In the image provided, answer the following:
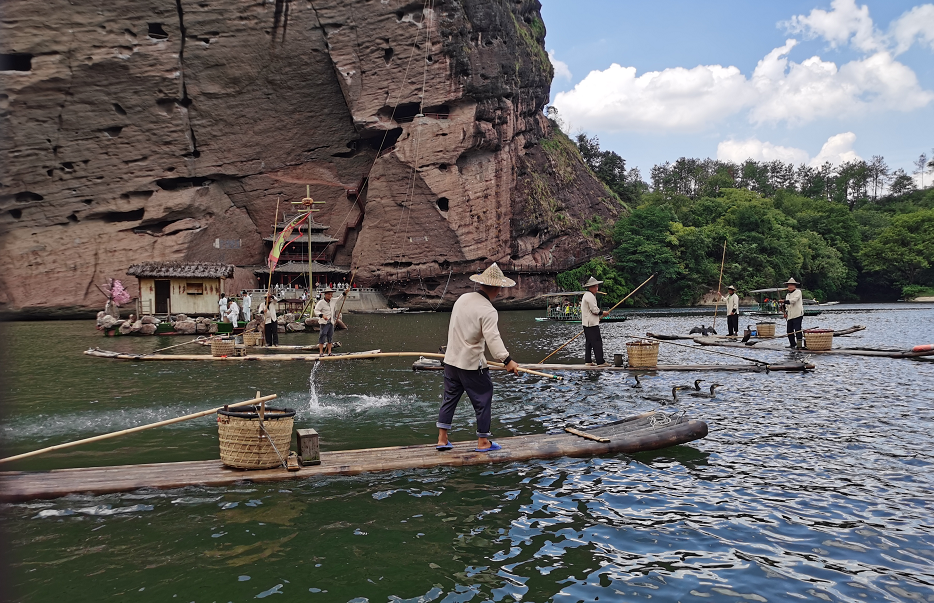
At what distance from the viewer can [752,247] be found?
58625 millimetres

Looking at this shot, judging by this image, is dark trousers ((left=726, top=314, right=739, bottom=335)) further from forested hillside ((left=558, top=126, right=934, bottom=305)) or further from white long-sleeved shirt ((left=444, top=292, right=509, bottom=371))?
forested hillside ((left=558, top=126, right=934, bottom=305))

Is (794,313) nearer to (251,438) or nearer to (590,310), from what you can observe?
(590,310)

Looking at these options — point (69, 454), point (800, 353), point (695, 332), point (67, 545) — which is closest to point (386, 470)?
point (67, 545)

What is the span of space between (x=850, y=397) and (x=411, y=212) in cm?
4086

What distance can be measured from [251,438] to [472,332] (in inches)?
114

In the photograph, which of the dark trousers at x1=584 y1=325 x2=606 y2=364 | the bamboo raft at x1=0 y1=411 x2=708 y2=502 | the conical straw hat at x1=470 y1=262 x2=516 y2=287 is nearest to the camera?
the bamboo raft at x1=0 y1=411 x2=708 y2=502

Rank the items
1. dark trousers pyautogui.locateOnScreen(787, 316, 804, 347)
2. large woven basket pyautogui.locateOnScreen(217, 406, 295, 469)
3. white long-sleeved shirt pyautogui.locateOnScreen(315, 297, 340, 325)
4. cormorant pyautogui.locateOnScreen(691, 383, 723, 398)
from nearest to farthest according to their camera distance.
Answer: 1. large woven basket pyautogui.locateOnScreen(217, 406, 295, 469)
2. cormorant pyautogui.locateOnScreen(691, 383, 723, 398)
3. white long-sleeved shirt pyautogui.locateOnScreen(315, 297, 340, 325)
4. dark trousers pyautogui.locateOnScreen(787, 316, 804, 347)

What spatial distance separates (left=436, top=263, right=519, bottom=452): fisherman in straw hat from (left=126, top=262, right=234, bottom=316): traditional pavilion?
31.1m

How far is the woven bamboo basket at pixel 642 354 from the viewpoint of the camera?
15.1 metres

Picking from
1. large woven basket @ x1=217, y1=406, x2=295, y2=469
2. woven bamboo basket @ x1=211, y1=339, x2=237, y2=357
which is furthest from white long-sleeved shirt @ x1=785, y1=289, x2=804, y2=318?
woven bamboo basket @ x1=211, y1=339, x2=237, y2=357

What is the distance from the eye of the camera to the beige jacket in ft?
47.6

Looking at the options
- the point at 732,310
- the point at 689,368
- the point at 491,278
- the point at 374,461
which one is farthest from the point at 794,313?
the point at 374,461

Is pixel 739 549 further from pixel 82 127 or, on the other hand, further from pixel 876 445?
pixel 82 127

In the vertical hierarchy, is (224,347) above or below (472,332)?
below
